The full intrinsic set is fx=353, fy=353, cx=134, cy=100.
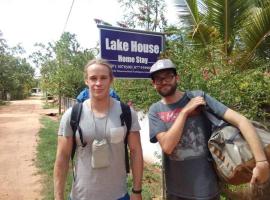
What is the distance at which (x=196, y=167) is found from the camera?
2.50 m

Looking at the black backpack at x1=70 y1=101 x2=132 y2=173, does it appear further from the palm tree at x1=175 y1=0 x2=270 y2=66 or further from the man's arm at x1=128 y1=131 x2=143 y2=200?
the palm tree at x1=175 y1=0 x2=270 y2=66

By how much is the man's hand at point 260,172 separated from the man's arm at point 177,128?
54 centimetres

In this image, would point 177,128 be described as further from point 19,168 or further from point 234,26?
point 19,168

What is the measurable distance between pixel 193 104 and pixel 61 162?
1026mm

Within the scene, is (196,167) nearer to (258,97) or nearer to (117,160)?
(117,160)

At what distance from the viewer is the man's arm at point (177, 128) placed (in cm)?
240

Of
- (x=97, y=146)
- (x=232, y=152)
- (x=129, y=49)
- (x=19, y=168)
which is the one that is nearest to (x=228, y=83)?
(x=129, y=49)

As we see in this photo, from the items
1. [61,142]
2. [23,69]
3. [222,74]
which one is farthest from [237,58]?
[23,69]

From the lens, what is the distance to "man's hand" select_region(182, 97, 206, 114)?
7.97ft

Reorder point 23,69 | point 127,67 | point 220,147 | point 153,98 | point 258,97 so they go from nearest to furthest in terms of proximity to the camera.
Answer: point 220,147, point 127,67, point 258,97, point 153,98, point 23,69

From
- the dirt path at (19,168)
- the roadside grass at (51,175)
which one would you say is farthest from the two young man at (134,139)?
the dirt path at (19,168)

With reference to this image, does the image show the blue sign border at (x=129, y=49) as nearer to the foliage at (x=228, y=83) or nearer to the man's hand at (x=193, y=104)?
the foliage at (x=228, y=83)

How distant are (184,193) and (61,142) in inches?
37.5

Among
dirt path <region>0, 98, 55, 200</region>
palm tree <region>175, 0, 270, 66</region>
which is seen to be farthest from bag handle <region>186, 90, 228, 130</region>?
dirt path <region>0, 98, 55, 200</region>
